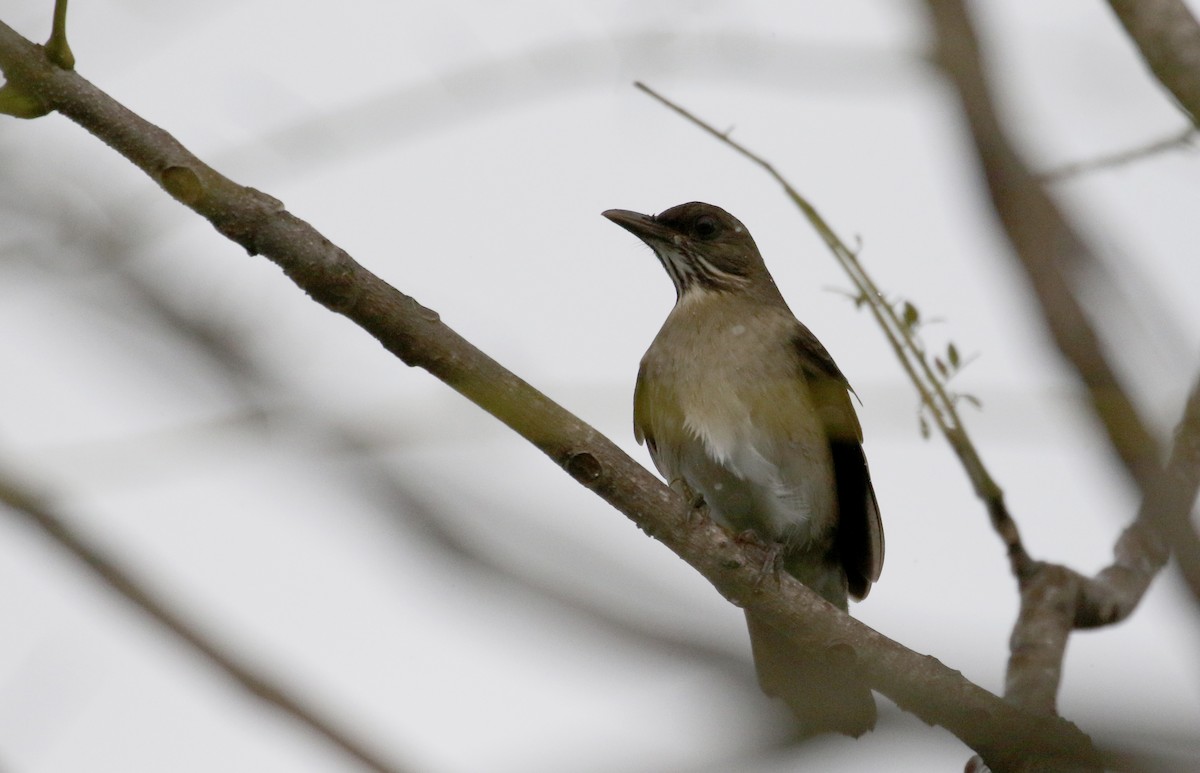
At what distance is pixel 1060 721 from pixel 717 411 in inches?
229

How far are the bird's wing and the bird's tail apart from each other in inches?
80.6

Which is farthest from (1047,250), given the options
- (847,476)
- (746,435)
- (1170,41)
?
(847,476)

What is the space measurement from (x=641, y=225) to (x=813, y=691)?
6967 mm

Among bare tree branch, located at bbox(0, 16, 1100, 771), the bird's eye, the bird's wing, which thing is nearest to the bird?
the bird's wing

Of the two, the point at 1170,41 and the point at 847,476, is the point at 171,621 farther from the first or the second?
the point at 847,476

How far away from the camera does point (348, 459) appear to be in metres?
2.06

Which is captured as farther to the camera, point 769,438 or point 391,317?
point 769,438

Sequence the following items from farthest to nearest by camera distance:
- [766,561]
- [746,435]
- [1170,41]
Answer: [746,435], [766,561], [1170,41]

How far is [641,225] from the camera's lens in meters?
8.91

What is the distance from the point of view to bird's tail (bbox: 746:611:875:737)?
154 centimetres

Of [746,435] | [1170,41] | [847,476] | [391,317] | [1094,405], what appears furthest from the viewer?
[847,476]

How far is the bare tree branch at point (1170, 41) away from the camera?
2721 millimetres

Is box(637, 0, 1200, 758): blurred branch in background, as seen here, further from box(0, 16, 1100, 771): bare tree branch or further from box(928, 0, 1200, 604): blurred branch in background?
box(0, 16, 1100, 771): bare tree branch

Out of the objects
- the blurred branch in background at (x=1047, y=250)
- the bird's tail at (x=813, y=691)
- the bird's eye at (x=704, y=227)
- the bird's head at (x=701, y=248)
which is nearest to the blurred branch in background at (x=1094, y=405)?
the blurred branch in background at (x=1047, y=250)
